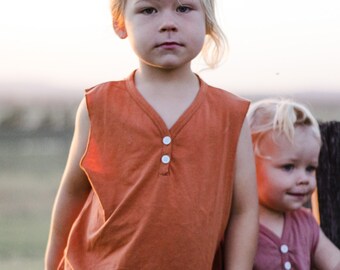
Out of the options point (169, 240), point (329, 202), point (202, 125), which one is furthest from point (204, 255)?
point (329, 202)

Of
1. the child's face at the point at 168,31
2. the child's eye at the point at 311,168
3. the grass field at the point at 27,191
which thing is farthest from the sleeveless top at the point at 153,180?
the grass field at the point at 27,191

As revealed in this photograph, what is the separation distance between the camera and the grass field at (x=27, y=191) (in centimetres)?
1076

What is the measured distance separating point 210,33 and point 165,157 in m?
0.47

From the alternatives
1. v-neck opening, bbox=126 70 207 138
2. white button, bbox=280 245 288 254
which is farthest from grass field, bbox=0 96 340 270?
v-neck opening, bbox=126 70 207 138

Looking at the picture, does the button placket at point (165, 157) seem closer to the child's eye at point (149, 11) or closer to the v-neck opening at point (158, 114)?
the v-neck opening at point (158, 114)

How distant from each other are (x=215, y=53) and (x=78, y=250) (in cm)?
78

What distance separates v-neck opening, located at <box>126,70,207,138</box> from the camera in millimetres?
4379

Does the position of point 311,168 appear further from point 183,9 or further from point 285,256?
point 183,9

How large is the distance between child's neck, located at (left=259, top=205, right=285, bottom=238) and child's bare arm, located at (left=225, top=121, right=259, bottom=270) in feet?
→ 0.56

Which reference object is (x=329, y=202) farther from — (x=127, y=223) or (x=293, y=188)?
(x=127, y=223)

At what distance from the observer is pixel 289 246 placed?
469cm

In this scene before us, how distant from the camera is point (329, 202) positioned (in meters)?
5.01

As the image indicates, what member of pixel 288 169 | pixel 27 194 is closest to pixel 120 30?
pixel 288 169

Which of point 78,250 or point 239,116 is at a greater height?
point 239,116
